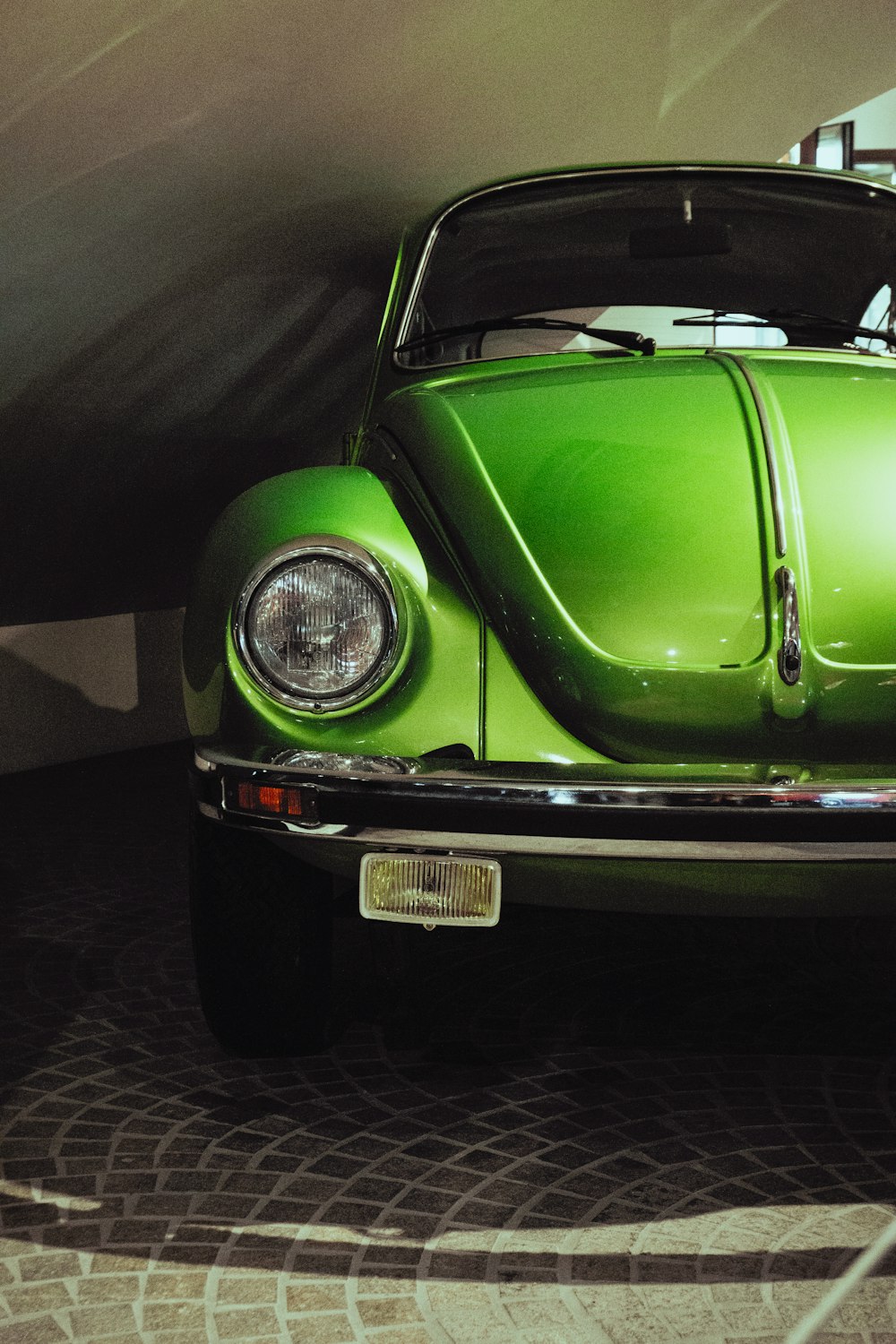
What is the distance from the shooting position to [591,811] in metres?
1.73

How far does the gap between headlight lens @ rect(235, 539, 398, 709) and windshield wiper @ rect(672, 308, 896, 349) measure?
148 centimetres

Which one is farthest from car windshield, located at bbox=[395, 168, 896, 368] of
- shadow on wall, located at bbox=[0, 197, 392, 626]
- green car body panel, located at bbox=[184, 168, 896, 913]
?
shadow on wall, located at bbox=[0, 197, 392, 626]

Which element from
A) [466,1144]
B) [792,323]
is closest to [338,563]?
[466,1144]

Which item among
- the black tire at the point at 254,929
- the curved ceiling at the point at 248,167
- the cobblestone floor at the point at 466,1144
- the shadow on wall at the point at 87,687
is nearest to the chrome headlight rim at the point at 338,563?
the black tire at the point at 254,929

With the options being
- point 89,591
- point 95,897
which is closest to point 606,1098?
point 95,897

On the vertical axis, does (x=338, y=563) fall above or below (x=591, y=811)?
above

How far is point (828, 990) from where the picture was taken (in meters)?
2.78

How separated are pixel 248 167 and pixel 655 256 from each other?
1.42 meters

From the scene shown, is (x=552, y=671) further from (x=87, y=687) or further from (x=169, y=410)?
(x=87, y=687)

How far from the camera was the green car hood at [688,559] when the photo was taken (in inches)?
75.4

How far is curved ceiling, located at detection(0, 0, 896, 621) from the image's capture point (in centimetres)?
334

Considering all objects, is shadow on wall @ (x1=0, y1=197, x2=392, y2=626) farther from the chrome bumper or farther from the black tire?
the chrome bumper

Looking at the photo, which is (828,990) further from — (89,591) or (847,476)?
(89,591)

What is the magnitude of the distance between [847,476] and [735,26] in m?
3.40
